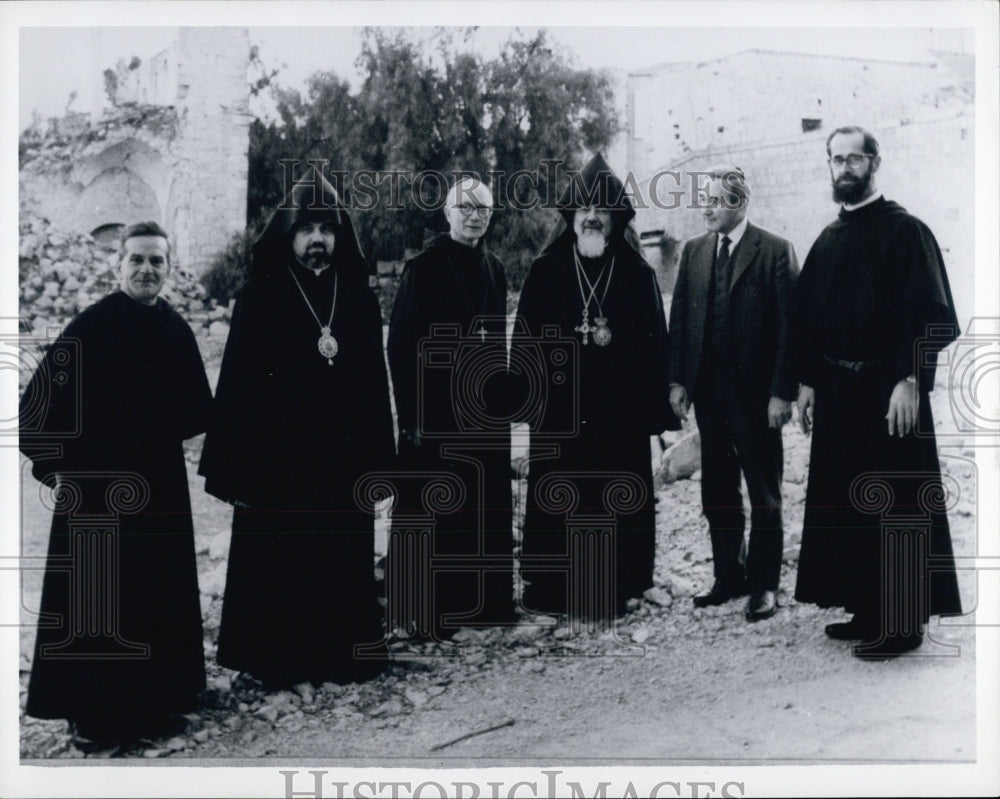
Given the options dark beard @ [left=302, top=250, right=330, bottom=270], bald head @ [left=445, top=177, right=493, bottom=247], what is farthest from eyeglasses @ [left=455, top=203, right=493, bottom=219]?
dark beard @ [left=302, top=250, right=330, bottom=270]

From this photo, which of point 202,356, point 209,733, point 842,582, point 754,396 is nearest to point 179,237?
point 202,356

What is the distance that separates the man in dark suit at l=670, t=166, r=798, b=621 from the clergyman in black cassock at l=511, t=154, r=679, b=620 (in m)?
0.15

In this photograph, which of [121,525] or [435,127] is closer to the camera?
[121,525]

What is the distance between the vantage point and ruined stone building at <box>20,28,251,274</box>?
494 cm

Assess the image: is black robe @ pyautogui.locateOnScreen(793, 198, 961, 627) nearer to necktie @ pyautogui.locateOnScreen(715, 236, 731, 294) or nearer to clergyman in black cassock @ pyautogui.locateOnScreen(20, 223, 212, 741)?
necktie @ pyautogui.locateOnScreen(715, 236, 731, 294)

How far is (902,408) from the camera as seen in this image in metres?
4.89

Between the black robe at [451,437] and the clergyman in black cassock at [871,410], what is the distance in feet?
4.25

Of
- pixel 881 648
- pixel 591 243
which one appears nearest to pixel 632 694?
pixel 881 648

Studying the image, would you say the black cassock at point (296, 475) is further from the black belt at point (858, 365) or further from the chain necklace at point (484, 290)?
the black belt at point (858, 365)

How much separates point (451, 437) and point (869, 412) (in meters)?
1.76

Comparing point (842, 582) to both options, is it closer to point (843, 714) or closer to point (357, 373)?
point (843, 714)

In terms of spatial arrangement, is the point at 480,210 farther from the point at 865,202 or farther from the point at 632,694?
the point at 632,694

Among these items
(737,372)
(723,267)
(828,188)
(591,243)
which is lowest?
(737,372)

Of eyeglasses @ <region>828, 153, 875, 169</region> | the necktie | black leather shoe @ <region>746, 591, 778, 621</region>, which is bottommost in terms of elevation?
black leather shoe @ <region>746, 591, 778, 621</region>
